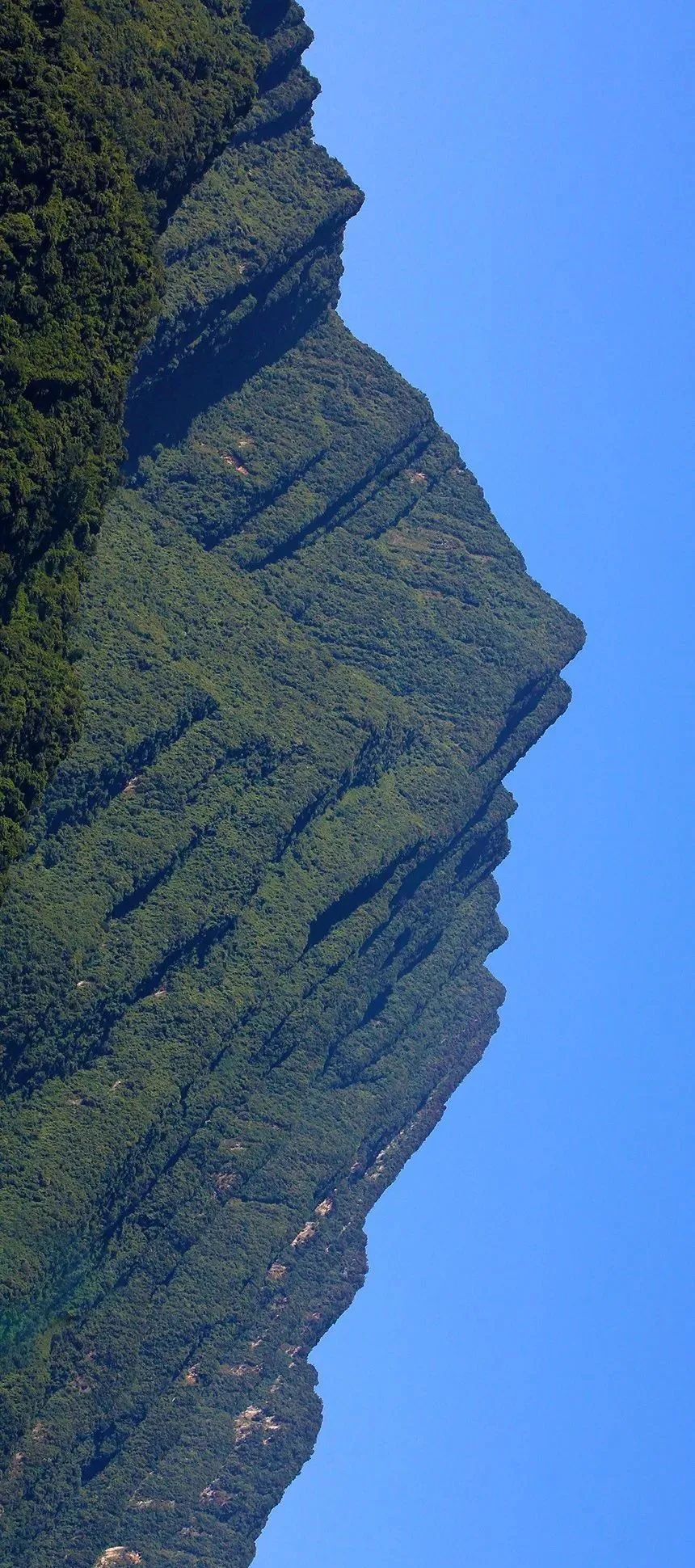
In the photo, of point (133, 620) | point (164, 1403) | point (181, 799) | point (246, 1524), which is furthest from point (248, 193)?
point (246, 1524)

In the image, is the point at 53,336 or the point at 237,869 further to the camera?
the point at 237,869

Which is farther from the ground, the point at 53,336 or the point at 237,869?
the point at 237,869

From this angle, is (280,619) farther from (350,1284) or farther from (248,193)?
(350,1284)

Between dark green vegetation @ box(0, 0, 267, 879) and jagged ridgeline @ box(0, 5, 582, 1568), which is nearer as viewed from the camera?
dark green vegetation @ box(0, 0, 267, 879)
